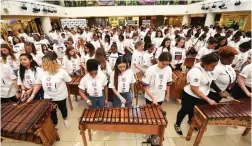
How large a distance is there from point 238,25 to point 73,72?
1444cm

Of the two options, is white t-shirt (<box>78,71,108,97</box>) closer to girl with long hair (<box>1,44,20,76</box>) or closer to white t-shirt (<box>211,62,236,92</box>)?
girl with long hair (<box>1,44,20,76</box>)

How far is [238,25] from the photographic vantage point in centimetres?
1225

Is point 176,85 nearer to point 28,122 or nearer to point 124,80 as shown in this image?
point 124,80

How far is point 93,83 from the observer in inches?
109

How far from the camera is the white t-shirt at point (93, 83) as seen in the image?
9.02ft

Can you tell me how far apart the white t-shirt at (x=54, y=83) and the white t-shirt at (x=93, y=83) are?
40 cm

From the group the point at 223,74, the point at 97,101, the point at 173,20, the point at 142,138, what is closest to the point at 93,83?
the point at 97,101

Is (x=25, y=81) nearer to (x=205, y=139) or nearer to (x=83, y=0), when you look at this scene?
(x=205, y=139)

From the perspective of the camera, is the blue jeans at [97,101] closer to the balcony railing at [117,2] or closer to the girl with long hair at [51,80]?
the girl with long hair at [51,80]

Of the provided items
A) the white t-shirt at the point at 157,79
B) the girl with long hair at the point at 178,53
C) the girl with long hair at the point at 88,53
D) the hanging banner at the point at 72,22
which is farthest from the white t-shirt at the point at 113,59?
the hanging banner at the point at 72,22

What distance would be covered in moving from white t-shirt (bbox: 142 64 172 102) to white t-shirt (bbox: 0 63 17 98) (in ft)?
9.11

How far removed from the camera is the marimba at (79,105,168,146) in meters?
2.29

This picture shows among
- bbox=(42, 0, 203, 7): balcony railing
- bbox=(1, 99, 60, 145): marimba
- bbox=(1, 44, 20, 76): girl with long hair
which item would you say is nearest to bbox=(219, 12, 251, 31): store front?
bbox=(42, 0, 203, 7): balcony railing

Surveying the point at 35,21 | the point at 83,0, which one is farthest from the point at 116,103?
the point at 83,0
